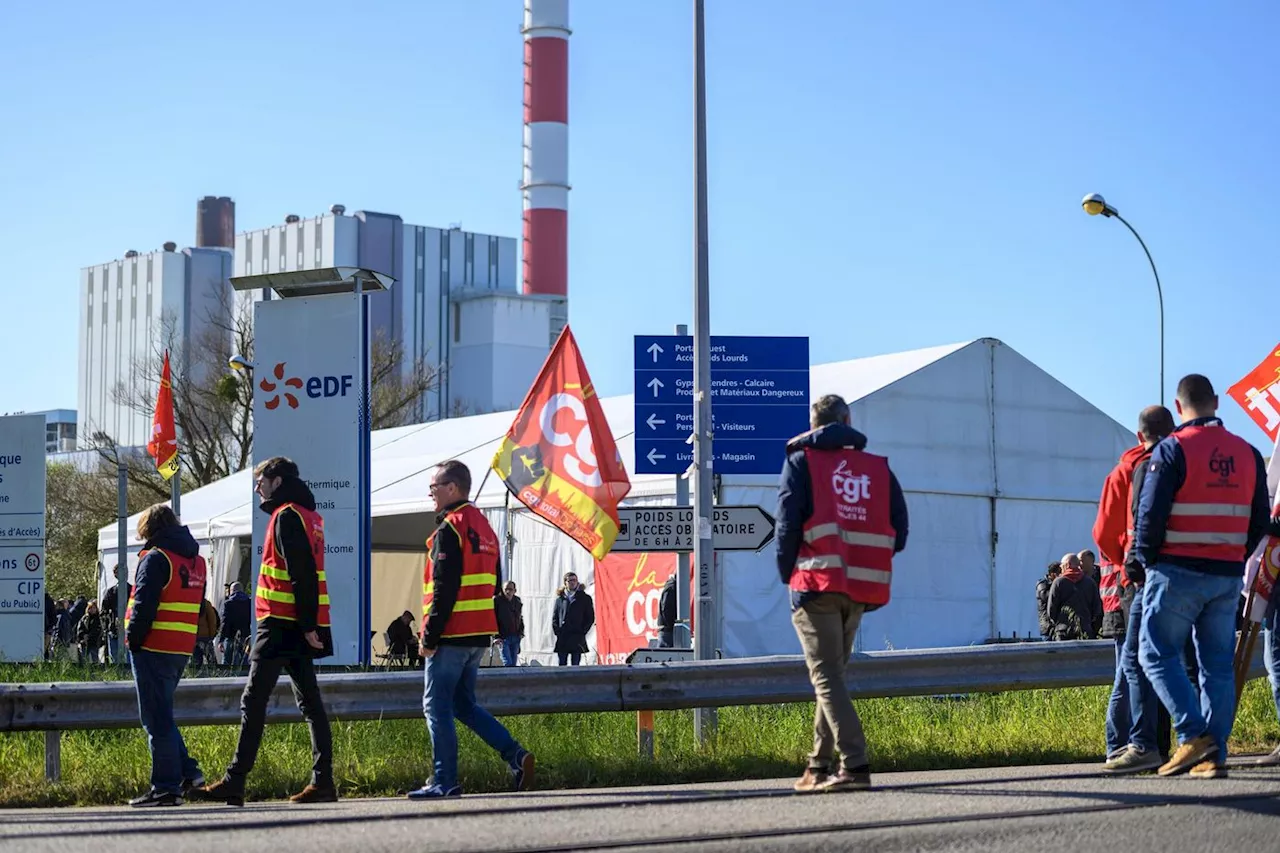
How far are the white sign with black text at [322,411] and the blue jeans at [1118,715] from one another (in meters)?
7.20

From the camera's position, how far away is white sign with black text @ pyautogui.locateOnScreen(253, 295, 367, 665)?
47.9 feet

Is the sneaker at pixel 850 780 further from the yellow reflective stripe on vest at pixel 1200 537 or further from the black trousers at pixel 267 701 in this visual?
the black trousers at pixel 267 701

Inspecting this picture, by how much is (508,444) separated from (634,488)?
9634 millimetres

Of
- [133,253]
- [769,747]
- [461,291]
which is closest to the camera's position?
[769,747]

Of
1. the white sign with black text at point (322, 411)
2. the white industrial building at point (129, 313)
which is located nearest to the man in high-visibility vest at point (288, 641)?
the white sign with black text at point (322, 411)

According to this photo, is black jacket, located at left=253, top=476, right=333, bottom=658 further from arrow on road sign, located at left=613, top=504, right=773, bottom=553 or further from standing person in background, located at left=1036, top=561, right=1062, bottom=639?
standing person in background, located at left=1036, top=561, right=1062, bottom=639

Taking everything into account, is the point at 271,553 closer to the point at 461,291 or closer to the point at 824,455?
the point at 824,455

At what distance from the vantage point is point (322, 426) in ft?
48.7

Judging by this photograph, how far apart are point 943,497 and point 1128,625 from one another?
1676 centimetres

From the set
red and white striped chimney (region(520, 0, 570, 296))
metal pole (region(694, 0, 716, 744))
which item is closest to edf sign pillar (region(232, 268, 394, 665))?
metal pole (region(694, 0, 716, 744))

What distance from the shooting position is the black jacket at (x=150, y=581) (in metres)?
8.90

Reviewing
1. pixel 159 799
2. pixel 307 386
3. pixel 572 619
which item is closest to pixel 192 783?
pixel 159 799

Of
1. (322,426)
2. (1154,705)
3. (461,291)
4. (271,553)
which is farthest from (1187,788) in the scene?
(461,291)

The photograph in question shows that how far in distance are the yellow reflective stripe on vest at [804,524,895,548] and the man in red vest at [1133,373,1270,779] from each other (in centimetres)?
116
